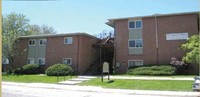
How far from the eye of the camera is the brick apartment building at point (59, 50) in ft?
112

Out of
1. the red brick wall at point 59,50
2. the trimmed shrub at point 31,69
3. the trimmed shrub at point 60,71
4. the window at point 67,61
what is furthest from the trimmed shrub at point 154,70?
the trimmed shrub at point 31,69

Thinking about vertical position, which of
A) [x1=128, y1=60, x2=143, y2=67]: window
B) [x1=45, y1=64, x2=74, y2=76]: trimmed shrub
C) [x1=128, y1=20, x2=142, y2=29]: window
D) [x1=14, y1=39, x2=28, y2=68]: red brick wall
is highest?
[x1=128, y1=20, x2=142, y2=29]: window

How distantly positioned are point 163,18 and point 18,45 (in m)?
20.1

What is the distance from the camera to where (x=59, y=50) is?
35.7 m

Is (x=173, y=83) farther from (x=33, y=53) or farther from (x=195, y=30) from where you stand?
(x=33, y=53)

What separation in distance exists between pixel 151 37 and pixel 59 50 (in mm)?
11532

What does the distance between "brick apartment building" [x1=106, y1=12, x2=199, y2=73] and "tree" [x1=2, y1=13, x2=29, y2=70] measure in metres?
13.9

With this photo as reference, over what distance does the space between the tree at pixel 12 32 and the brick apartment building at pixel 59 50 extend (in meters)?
1.07

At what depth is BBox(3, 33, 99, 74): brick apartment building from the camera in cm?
3422

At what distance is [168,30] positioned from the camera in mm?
31703

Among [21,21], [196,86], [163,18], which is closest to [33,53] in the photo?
[21,21]

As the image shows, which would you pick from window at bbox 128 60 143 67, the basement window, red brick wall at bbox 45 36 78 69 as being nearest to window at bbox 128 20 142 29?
window at bbox 128 60 143 67

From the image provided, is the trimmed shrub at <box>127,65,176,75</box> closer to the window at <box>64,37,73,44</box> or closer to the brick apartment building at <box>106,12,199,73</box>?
the brick apartment building at <box>106,12,199,73</box>

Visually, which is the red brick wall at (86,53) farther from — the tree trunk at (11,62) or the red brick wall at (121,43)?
the tree trunk at (11,62)
